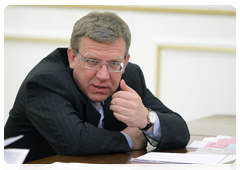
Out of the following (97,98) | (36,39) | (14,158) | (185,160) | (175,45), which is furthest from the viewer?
(36,39)

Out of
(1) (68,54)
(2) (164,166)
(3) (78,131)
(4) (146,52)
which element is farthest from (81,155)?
(4) (146,52)

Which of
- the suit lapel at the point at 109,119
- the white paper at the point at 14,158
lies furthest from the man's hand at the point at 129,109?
the white paper at the point at 14,158

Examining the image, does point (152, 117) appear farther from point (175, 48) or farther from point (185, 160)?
point (175, 48)

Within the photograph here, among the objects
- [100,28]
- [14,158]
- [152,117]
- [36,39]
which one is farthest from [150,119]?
[36,39]

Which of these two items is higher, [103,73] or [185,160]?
[103,73]

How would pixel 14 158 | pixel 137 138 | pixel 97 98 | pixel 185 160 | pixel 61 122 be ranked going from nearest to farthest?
pixel 14 158, pixel 185 160, pixel 61 122, pixel 137 138, pixel 97 98

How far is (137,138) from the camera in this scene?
1327 mm

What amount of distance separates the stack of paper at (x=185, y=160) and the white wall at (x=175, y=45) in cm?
258

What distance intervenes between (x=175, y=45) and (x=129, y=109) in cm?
249

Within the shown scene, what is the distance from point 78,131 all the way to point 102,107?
36cm

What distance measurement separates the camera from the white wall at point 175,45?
362 centimetres

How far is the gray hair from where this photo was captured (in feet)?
4.57

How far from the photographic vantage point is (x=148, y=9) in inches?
146

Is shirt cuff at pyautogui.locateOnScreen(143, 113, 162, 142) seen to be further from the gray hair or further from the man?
the gray hair
